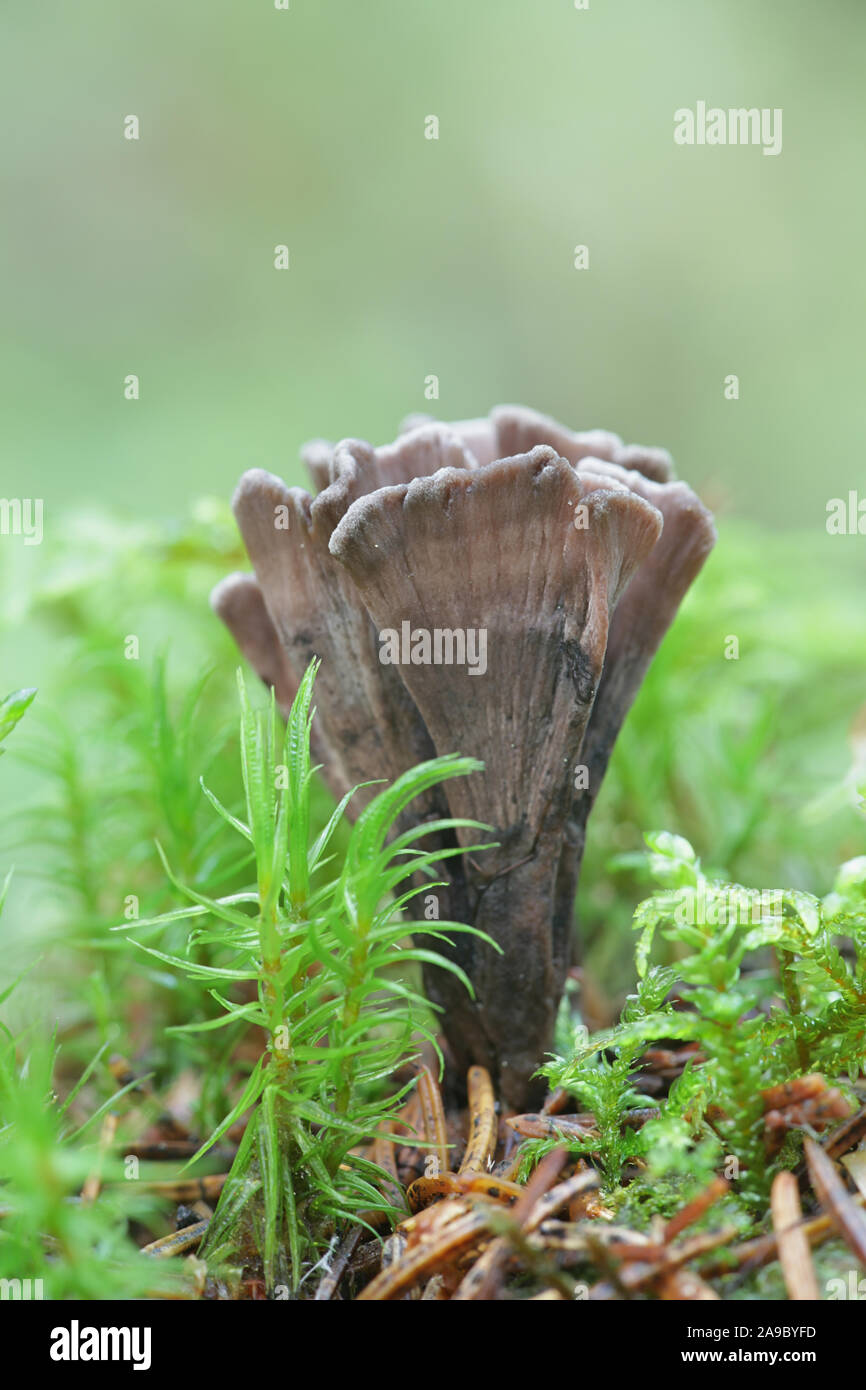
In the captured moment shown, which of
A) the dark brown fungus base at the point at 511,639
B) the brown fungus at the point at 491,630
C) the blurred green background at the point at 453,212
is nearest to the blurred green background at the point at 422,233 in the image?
the blurred green background at the point at 453,212

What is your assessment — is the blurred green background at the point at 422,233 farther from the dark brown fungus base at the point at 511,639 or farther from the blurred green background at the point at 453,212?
the dark brown fungus base at the point at 511,639

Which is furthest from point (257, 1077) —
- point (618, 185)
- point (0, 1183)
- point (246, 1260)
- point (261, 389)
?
point (618, 185)

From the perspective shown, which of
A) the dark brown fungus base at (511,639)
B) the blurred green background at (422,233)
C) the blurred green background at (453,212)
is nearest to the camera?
the dark brown fungus base at (511,639)

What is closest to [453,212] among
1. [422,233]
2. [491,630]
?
[422,233]

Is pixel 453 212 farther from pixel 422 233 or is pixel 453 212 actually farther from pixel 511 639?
pixel 511 639

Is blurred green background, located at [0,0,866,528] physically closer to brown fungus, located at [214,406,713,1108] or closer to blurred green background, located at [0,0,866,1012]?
blurred green background, located at [0,0,866,1012]

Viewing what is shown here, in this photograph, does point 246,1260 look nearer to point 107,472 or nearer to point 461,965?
point 461,965
